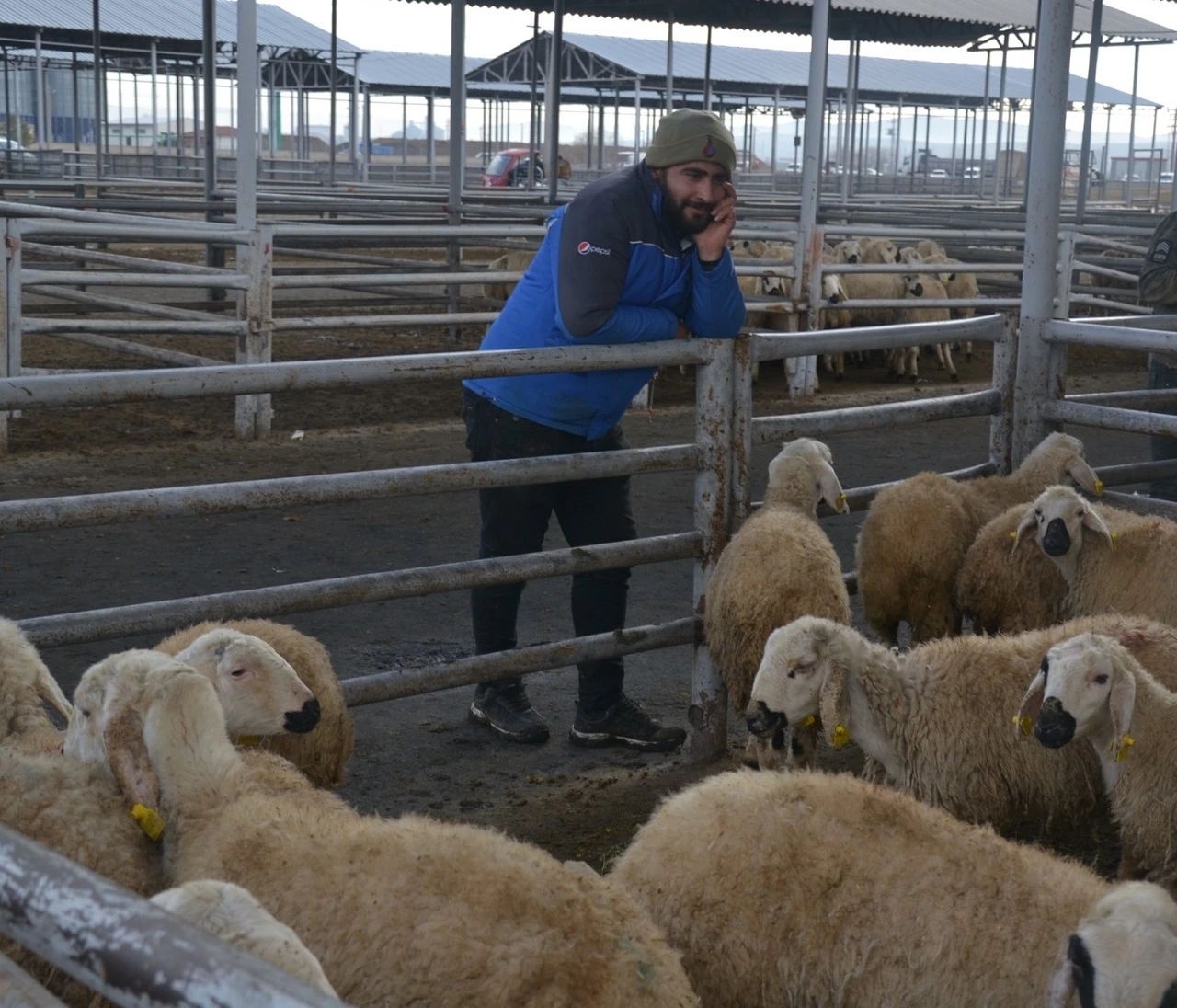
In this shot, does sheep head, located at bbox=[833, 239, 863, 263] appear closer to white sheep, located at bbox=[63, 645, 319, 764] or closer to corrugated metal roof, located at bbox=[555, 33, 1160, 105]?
white sheep, located at bbox=[63, 645, 319, 764]

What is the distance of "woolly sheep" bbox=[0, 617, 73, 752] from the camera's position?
300 centimetres

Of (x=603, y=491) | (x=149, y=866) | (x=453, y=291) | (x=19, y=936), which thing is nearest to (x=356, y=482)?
(x=603, y=491)

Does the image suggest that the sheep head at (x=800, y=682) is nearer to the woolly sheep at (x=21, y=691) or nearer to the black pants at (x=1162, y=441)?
the woolly sheep at (x=21, y=691)

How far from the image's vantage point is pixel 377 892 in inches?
81.2

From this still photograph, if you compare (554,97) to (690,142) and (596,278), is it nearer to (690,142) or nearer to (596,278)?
(690,142)

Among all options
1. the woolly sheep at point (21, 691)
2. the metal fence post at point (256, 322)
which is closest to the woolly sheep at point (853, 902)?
the woolly sheep at point (21, 691)

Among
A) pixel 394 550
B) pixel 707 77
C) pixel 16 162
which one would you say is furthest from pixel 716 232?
pixel 16 162

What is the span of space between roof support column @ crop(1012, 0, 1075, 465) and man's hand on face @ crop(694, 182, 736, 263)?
4.76 feet

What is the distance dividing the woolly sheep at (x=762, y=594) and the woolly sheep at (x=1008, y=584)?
55 cm

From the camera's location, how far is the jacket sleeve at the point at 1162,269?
21.2ft

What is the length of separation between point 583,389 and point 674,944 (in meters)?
1.97

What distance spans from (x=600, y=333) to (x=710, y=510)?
27.5 inches

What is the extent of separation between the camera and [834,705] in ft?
11.5

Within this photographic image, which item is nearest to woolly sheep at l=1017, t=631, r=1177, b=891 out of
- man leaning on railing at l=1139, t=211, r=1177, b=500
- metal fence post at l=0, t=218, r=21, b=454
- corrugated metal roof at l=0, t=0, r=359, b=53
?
man leaning on railing at l=1139, t=211, r=1177, b=500
